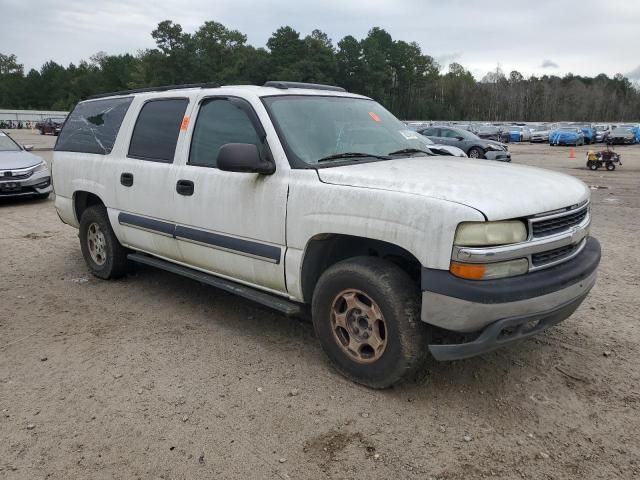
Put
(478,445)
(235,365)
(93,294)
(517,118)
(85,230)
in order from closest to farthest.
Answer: (478,445) → (235,365) → (93,294) → (85,230) → (517,118)

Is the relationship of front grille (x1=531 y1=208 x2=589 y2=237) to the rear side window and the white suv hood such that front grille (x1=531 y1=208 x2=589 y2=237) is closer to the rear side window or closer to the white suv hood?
the white suv hood

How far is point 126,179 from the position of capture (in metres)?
5.02

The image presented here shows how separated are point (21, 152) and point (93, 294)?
8192mm

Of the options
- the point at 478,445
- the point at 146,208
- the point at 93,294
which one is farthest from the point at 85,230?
the point at 478,445

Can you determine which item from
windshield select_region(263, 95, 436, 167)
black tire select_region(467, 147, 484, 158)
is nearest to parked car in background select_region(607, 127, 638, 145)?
black tire select_region(467, 147, 484, 158)

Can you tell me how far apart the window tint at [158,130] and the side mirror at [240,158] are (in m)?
1.14

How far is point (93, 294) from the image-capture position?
5.41 metres

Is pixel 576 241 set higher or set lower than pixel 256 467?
higher

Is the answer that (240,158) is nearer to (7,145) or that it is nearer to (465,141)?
(7,145)

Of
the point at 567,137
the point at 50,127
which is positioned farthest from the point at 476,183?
the point at 50,127

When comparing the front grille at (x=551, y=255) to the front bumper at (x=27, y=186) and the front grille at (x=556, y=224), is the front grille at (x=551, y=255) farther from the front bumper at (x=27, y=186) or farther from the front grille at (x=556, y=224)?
the front bumper at (x=27, y=186)

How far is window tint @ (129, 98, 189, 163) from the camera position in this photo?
462 cm

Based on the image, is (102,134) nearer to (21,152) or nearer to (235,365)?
(235,365)

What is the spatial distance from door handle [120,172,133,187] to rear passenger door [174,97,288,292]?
2.52 ft
